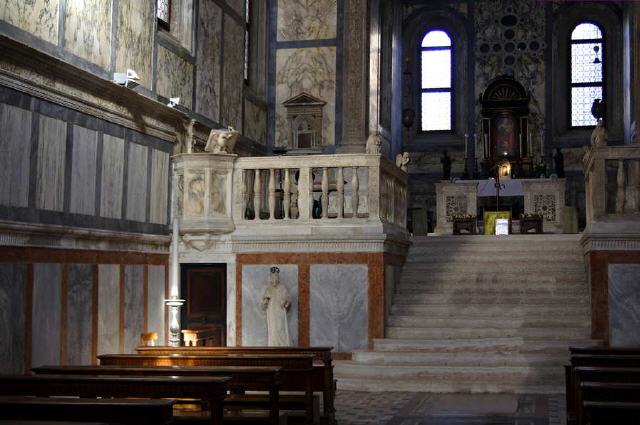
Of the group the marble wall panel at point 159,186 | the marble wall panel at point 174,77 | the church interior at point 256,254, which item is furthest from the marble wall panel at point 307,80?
the marble wall panel at point 159,186

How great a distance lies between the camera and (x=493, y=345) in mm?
13930

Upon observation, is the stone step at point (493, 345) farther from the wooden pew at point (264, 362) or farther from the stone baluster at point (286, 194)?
the wooden pew at point (264, 362)

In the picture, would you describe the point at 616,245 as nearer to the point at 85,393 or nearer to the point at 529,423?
the point at 529,423

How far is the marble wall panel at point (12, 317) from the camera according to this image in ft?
34.8

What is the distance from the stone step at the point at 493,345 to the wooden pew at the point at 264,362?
174 inches

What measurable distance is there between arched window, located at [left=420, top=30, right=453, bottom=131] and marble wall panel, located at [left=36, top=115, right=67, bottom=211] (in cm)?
1954

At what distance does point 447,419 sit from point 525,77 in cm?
2070

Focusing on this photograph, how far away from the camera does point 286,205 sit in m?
15.4

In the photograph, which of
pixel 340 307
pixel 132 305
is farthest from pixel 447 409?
pixel 132 305

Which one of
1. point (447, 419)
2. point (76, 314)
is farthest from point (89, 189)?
point (447, 419)

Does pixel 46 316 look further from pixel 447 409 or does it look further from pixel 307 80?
pixel 307 80

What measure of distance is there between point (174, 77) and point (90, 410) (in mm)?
10410

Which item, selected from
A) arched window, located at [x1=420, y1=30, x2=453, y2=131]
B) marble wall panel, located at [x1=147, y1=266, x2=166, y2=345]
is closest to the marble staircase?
marble wall panel, located at [x1=147, y1=266, x2=166, y2=345]

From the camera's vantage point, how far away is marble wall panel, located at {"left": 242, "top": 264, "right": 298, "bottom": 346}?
1498 cm
